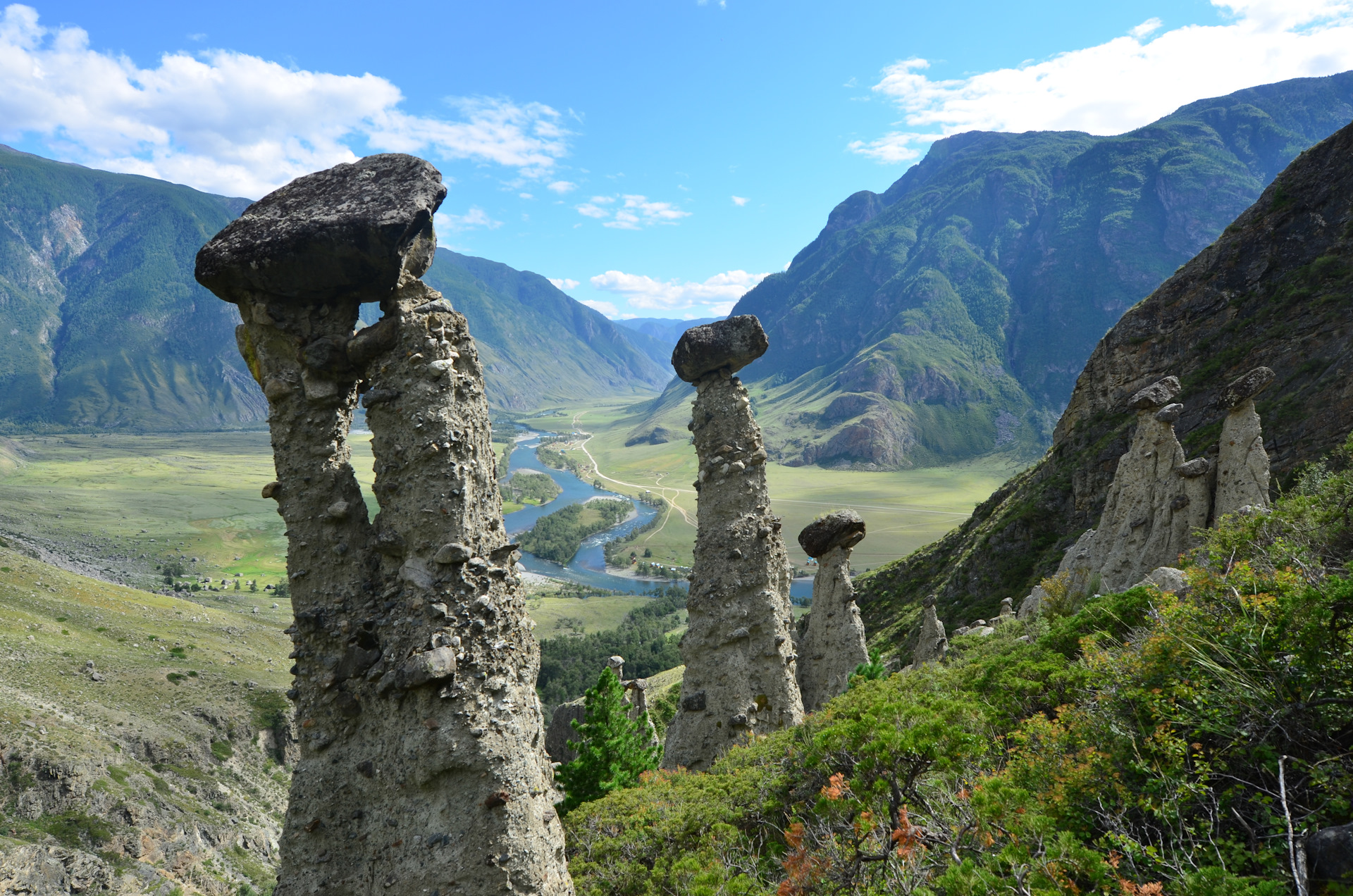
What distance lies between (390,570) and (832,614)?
53.9 feet

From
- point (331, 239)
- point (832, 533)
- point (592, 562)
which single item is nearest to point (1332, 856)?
point (331, 239)

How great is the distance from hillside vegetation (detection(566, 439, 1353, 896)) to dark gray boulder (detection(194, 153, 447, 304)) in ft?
33.1

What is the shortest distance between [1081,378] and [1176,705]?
4312cm

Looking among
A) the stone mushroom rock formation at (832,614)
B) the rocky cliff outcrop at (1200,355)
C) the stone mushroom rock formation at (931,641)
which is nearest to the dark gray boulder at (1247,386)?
the rocky cliff outcrop at (1200,355)

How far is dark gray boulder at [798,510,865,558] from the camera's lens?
2280cm

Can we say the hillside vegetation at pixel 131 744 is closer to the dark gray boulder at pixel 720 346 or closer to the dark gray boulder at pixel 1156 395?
the dark gray boulder at pixel 720 346

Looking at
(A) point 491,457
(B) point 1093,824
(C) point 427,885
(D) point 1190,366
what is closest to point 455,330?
(A) point 491,457

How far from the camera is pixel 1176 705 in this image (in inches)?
301

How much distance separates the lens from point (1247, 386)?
2072 cm

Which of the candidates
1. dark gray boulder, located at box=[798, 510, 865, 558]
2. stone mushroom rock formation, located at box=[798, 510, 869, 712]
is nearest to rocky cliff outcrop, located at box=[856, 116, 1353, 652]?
stone mushroom rock formation, located at box=[798, 510, 869, 712]

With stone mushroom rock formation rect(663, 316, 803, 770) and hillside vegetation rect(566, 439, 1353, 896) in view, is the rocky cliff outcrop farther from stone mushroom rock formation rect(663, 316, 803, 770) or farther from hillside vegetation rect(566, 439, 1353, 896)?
hillside vegetation rect(566, 439, 1353, 896)

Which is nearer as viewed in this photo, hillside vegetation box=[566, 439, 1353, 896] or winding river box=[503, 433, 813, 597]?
hillside vegetation box=[566, 439, 1353, 896]

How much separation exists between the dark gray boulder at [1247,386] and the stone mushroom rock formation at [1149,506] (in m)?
1.83

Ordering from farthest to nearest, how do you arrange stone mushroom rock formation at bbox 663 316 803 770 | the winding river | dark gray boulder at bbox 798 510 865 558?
the winding river, dark gray boulder at bbox 798 510 865 558, stone mushroom rock formation at bbox 663 316 803 770
